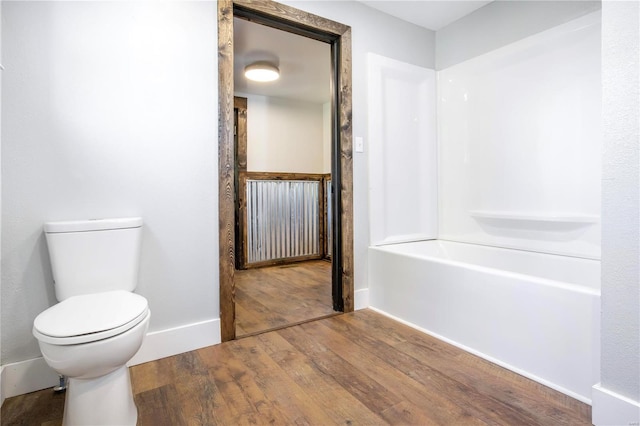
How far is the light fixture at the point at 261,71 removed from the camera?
11.2ft

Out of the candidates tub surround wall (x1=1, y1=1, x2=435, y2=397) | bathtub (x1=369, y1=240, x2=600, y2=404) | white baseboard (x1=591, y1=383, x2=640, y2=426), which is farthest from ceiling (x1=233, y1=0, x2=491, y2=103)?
white baseboard (x1=591, y1=383, x2=640, y2=426)

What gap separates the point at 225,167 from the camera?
1.95m

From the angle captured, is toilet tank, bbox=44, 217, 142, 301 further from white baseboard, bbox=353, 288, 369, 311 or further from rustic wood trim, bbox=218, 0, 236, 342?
white baseboard, bbox=353, 288, 369, 311

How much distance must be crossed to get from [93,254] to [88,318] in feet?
1.43

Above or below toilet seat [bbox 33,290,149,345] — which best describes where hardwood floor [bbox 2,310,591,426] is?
below

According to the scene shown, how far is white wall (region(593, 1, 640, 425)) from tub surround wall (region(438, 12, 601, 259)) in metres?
Answer: 0.94

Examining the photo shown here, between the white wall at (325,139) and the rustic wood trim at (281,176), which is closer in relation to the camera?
the rustic wood trim at (281,176)

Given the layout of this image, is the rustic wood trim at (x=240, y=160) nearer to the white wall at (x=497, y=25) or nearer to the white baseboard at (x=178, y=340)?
the white baseboard at (x=178, y=340)

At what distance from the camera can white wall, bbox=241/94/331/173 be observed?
4430mm

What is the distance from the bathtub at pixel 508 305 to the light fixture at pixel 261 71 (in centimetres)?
220

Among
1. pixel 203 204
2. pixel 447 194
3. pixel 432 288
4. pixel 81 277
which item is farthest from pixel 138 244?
pixel 447 194

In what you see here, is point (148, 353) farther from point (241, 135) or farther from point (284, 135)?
point (284, 135)

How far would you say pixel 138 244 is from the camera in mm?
1645

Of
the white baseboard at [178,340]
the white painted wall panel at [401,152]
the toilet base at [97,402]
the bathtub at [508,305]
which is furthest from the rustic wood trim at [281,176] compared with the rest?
the toilet base at [97,402]
